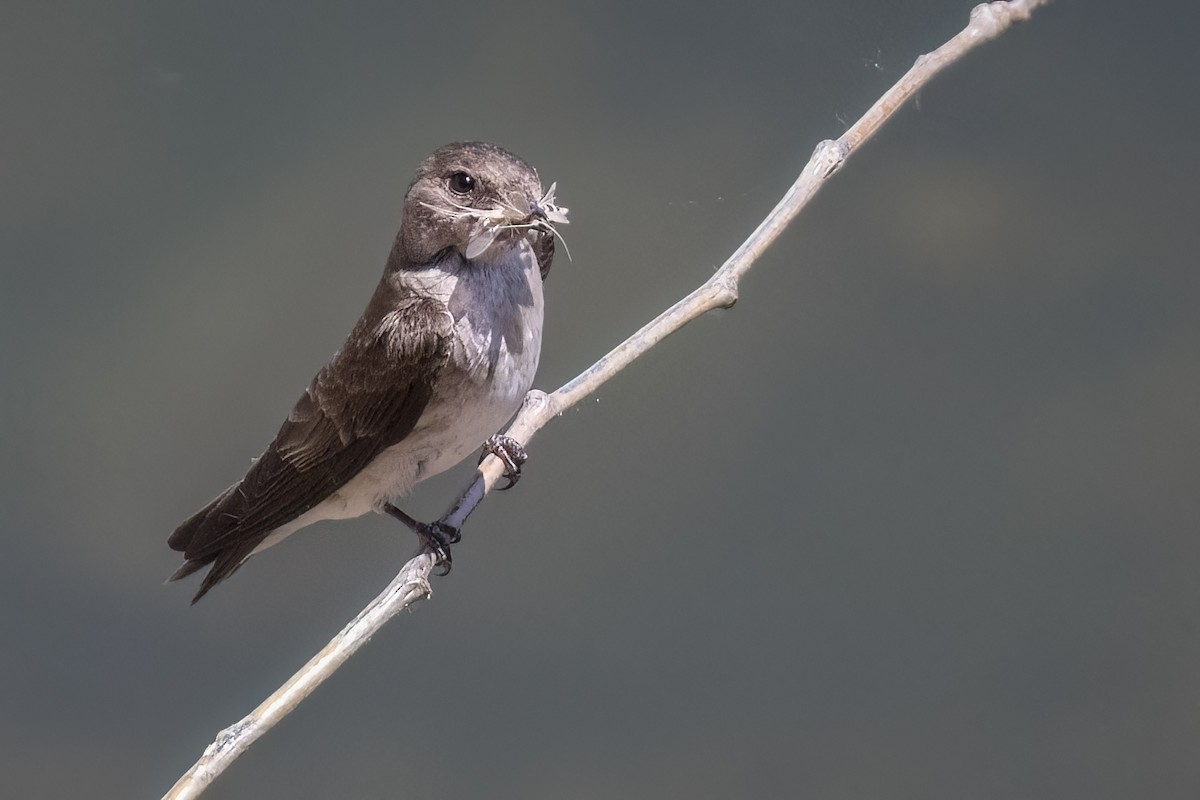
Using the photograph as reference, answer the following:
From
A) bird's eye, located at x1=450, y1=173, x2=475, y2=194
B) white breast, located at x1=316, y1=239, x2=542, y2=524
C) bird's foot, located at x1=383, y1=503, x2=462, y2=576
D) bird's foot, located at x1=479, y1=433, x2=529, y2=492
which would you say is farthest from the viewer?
bird's foot, located at x1=479, y1=433, x2=529, y2=492

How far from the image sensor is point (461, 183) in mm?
1570

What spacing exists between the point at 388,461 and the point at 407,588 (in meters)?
0.27

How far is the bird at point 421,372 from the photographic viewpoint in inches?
62.5

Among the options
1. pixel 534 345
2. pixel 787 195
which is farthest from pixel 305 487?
pixel 787 195

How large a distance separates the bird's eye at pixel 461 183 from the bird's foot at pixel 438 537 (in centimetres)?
47

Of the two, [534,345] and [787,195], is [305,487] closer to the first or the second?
[534,345]

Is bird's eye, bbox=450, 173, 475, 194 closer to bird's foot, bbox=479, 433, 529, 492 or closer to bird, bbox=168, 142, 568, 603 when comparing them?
bird, bbox=168, 142, 568, 603

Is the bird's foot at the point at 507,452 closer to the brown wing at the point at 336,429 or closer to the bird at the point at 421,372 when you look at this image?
the bird at the point at 421,372

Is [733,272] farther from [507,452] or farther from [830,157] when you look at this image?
[507,452]

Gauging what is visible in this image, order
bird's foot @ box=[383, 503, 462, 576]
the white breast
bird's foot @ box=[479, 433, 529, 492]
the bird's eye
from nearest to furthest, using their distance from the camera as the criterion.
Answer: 1. the bird's eye
2. the white breast
3. bird's foot @ box=[383, 503, 462, 576]
4. bird's foot @ box=[479, 433, 529, 492]

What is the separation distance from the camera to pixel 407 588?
1579 millimetres

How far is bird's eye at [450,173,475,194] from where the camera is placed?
156 centimetres

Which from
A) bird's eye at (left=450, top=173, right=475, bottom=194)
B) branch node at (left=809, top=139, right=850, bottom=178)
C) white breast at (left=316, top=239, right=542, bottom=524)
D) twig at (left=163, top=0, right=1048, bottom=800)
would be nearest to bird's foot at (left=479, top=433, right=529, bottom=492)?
twig at (left=163, top=0, right=1048, bottom=800)

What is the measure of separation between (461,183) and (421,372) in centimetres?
25
